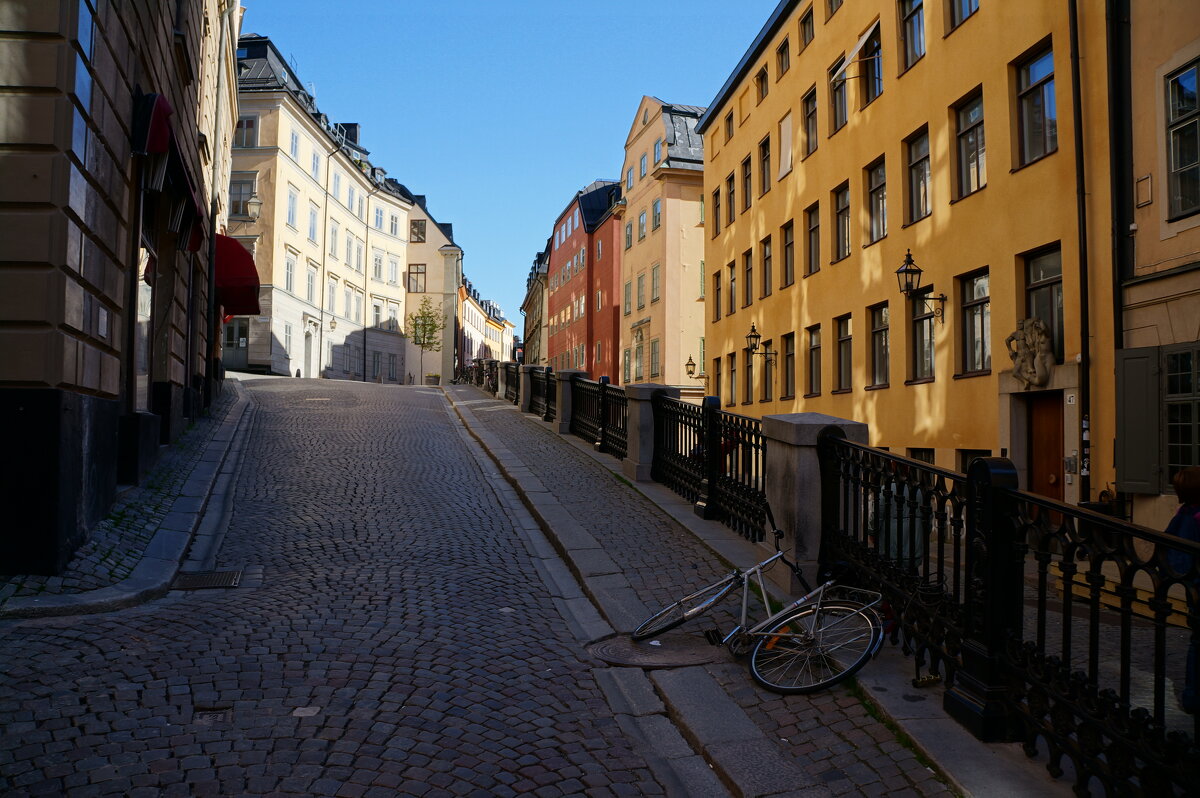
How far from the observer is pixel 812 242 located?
23750 millimetres

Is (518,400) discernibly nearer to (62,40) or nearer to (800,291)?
(800,291)

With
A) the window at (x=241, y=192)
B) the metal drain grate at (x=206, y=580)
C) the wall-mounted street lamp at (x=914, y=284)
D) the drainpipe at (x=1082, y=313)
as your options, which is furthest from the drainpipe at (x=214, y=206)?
the window at (x=241, y=192)

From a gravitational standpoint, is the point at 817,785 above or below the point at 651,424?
below

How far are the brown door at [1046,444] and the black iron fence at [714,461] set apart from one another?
5.97 m

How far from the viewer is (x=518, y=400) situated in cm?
2595

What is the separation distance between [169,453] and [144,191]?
3.88 meters

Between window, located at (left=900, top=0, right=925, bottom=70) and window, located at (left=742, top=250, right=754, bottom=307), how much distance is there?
10420mm

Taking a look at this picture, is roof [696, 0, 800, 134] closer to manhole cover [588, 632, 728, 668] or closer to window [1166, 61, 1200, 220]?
window [1166, 61, 1200, 220]

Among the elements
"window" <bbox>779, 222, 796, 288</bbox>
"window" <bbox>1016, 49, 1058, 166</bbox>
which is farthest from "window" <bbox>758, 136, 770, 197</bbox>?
"window" <bbox>1016, 49, 1058, 166</bbox>

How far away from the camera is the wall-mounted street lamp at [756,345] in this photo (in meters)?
26.1

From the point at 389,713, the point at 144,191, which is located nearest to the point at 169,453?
the point at 144,191

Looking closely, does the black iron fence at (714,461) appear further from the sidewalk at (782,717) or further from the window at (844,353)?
the window at (844,353)

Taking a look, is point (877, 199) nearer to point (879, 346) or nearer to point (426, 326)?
point (879, 346)

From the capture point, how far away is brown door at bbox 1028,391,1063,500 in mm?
13195
